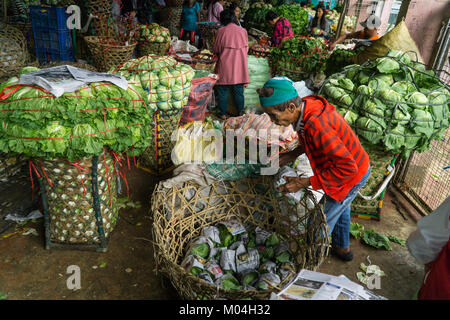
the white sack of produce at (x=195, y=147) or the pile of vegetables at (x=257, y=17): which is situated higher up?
the pile of vegetables at (x=257, y=17)

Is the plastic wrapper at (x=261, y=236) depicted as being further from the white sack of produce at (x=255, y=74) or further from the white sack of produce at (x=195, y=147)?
the white sack of produce at (x=255, y=74)

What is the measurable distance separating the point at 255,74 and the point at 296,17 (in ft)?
18.3

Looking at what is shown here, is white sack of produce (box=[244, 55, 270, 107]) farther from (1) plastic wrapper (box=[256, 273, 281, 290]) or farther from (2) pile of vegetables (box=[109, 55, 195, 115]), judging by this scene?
(1) plastic wrapper (box=[256, 273, 281, 290])

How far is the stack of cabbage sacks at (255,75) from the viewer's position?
243 inches

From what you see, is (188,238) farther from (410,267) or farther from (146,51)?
(146,51)

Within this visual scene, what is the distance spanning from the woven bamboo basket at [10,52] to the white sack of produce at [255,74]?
371 cm

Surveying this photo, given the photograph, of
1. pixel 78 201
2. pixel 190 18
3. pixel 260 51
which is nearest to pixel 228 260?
pixel 78 201

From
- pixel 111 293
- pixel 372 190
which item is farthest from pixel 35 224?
pixel 372 190

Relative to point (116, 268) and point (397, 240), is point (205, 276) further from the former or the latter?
point (397, 240)

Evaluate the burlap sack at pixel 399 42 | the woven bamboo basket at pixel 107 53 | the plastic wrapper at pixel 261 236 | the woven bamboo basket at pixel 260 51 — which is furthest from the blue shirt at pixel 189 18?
the plastic wrapper at pixel 261 236

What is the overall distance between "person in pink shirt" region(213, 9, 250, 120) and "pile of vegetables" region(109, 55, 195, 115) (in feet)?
5.84

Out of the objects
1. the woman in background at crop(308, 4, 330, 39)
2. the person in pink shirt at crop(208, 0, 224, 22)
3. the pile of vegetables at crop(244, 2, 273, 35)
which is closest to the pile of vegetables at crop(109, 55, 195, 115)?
the person in pink shirt at crop(208, 0, 224, 22)

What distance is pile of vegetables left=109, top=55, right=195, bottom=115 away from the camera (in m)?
3.71

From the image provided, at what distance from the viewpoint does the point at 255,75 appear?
245 inches
